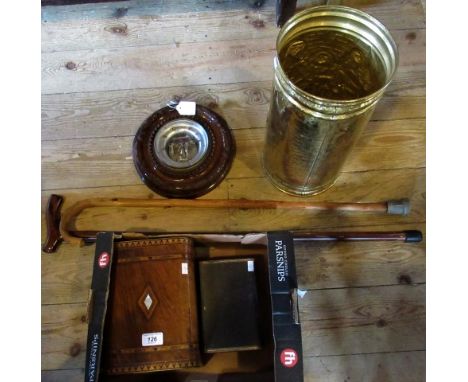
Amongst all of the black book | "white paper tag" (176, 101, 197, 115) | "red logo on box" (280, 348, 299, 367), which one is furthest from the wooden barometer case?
"red logo on box" (280, 348, 299, 367)

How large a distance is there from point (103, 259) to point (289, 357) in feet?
1.87

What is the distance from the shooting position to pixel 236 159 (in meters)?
1.56

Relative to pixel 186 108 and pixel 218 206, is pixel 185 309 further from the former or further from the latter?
pixel 186 108

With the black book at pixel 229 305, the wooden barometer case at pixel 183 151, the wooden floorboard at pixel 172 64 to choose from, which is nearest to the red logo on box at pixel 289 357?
the black book at pixel 229 305

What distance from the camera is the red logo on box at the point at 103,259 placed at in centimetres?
119

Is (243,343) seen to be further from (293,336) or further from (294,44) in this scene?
(294,44)

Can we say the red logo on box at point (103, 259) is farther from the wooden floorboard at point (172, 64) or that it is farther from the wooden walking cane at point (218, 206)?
the wooden floorboard at point (172, 64)

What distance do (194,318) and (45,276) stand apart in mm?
588

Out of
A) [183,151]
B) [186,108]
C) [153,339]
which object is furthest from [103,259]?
[186,108]

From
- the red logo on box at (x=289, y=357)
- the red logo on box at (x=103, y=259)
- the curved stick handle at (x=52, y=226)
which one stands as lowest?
the red logo on box at (x=289, y=357)

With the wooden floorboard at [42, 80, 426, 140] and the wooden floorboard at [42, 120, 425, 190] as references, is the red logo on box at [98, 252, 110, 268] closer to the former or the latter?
the wooden floorboard at [42, 120, 425, 190]

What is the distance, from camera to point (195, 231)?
147cm

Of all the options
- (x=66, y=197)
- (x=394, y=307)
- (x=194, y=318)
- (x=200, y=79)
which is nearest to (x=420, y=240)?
(x=394, y=307)

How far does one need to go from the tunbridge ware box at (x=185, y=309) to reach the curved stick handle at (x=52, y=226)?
30cm
